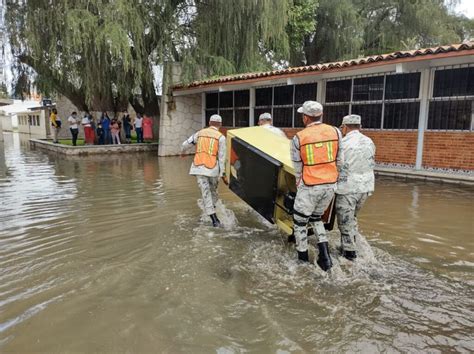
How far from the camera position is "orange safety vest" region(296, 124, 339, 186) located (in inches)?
148

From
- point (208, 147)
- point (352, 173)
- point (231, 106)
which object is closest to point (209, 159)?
point (208, 147)

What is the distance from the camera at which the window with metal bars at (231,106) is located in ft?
47.7

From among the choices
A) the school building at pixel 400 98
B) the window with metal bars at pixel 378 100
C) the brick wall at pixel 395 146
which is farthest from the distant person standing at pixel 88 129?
the brick wall at pixel 395 146

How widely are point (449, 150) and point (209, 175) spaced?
6219 millimetres

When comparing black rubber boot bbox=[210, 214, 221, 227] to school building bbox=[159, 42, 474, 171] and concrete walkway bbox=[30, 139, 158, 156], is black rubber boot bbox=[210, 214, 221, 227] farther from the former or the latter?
concrete walkway bbox=[30, 139, 158, 156]

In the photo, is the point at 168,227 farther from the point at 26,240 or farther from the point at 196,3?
the point at 196,3

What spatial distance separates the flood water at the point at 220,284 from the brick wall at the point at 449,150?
2457 mm

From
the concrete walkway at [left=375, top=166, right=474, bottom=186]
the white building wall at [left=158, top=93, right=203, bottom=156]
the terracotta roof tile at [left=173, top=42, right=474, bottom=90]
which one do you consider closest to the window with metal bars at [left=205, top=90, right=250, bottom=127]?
the white building wall at [left=158, top=93, right=203, bottom=156]

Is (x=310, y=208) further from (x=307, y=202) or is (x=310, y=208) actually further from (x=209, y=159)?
(x=209, y=159)

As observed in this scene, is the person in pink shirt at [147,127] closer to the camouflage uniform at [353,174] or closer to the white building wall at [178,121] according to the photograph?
the white building wall at [178,121]

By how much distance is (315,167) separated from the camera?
12.4ft

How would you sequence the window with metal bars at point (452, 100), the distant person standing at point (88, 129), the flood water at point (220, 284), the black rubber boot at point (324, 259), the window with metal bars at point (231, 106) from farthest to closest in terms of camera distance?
1. the distant person standing at point (88, 129)
2. the window with metal bars at point (231, 106)
3. the window with metal bars at point (452, 100)
4. the black rubber boot at point (324, 259)
5. the flood water at point (220, 284)

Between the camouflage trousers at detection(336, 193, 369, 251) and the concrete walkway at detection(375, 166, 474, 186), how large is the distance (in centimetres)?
568

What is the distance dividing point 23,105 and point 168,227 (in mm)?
45111
